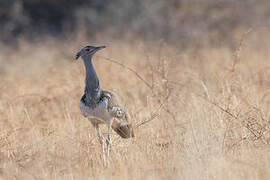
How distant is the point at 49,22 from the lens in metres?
16.3

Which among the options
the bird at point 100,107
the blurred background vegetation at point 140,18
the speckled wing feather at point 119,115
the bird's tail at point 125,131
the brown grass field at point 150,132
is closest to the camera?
the brown grass field at point 150,132

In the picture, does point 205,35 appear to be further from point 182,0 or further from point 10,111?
point 10,111

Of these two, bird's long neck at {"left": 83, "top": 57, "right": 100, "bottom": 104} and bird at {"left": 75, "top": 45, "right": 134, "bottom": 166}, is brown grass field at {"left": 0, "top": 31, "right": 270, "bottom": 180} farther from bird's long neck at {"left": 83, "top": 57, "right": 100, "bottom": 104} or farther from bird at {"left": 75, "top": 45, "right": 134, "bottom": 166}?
bird's long neck at {"left": 83, "top": 57, "right": 100, "bottom": 104}

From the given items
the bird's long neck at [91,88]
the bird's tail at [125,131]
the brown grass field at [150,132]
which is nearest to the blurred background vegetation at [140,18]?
the brown grass field at [150,132]

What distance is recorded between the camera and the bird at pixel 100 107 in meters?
5.00

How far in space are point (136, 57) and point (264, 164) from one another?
7037mm

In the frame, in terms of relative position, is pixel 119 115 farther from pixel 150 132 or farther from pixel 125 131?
pixel 150 132

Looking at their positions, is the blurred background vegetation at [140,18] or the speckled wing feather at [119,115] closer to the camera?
the speckled wing feather at [119,115]

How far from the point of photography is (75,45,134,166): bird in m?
5.00

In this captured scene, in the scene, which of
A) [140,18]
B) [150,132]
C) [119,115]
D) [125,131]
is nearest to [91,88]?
[119,115]

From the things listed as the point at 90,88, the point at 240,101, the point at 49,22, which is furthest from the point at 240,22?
the point at 90,88

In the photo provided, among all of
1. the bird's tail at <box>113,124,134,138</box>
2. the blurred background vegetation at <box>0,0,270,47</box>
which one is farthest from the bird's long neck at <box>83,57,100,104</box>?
the blurred background vegetation at <box>0,0,270,47</box>

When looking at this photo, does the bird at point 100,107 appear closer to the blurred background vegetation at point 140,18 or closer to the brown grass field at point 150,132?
the brown grass field at point 150,132

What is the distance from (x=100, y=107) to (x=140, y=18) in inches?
428
